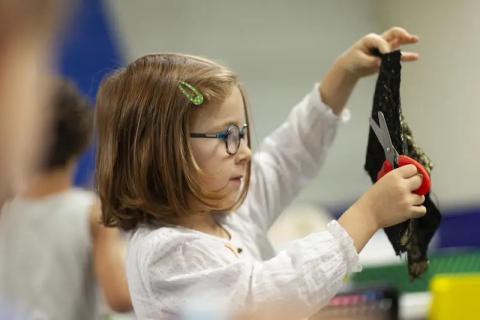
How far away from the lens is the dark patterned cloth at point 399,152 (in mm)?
881

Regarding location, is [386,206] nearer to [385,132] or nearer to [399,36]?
[385,132]

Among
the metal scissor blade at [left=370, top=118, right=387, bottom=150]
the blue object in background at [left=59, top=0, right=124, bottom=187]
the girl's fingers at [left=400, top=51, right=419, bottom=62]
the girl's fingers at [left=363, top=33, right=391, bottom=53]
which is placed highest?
the girl's fingers at [left=363, top=33, right=391, bottom=53]

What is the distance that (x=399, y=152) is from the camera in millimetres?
867

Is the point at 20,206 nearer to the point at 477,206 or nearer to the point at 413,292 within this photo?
the point at 413,292

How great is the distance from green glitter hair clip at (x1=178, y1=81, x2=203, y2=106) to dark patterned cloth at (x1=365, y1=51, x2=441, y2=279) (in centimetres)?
21

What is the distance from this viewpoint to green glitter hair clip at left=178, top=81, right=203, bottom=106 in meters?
0.88

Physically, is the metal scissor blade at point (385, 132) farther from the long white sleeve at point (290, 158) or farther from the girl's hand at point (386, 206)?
the long white sleeve at point (290, 158)

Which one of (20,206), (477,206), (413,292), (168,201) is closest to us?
(168,201)

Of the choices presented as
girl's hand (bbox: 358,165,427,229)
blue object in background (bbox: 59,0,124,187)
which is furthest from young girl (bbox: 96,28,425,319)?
blue object in background (bbox: 59,0,124,187)

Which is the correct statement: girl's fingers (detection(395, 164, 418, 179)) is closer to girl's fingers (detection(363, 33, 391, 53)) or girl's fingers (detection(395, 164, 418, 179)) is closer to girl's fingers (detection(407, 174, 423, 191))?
girl's fingers (detection(407, 174, 423, 191))

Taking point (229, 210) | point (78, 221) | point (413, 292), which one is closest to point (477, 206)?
point (413, 292)

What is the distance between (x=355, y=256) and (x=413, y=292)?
3.00ft

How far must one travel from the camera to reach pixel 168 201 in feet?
2.97

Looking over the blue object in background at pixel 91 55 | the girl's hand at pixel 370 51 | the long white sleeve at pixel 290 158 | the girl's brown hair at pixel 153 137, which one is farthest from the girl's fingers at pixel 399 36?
the blue object in background at pixel 91 55
